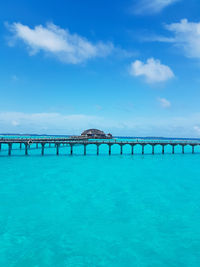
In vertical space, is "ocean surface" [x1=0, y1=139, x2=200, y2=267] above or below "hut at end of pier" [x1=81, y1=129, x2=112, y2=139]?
below

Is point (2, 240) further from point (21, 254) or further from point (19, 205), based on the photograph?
point (19, 205)

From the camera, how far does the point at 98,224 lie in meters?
13.2

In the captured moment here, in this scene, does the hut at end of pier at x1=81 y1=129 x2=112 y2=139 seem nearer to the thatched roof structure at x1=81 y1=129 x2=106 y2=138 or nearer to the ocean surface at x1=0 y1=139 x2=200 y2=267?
the thatched roof structure at x1=81 y1=129 x2=106 y2=138

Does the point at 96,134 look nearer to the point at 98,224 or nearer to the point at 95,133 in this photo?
the point at 95,133

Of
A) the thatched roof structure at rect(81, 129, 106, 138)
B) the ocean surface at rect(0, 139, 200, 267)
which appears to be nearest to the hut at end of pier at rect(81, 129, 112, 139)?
the thatched roof structure at rect(81, 129, 106, 138)

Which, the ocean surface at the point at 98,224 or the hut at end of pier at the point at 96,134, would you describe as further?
the hut at end of pier at the point at 96,134

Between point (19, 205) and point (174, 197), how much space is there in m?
12.7

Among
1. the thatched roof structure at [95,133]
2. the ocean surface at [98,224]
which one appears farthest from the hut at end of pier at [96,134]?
the ocean surface at [98,224]

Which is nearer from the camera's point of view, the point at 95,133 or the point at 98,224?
the point at 98,224

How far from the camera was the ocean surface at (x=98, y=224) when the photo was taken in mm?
9938

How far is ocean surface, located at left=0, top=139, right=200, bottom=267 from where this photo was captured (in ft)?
32.6

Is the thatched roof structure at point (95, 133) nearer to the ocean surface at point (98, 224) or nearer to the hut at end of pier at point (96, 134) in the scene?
the hut at end of pier at point (96, 134)

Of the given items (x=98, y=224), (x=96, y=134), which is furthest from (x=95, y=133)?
(x=98, y=224)

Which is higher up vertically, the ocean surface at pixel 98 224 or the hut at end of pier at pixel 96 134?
the hut at end of pier at pixel 96 134
